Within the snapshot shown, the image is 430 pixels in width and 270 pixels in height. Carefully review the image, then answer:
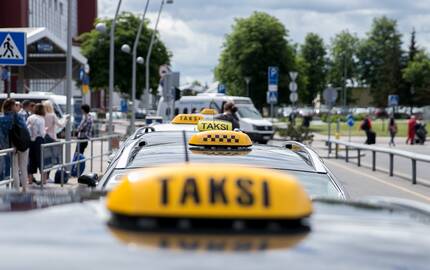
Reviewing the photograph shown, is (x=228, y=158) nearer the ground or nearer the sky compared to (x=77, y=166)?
nearer the sky

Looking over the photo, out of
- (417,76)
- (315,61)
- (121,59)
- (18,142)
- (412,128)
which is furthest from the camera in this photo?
(315,61)

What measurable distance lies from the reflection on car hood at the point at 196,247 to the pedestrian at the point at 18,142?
10370 millimetres

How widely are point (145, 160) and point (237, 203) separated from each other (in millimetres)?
3674

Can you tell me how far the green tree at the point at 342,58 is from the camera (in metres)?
147

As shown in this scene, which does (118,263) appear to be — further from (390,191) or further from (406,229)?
(390,191)

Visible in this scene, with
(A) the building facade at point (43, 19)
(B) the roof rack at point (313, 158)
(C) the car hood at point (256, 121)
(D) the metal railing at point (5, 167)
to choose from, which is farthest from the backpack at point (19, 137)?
(A) the building facade at point (43, 19)

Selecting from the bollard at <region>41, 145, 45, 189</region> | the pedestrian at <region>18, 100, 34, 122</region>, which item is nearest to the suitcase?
the pedestrian at <region>18, 100, 34, 122</region>

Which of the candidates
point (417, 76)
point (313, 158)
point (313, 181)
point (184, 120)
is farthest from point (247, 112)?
point (417, 76)

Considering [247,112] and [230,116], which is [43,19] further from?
[230,116]

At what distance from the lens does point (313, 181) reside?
5.40 m

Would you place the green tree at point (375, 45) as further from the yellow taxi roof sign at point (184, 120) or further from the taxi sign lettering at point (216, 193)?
the taxi sign lettering at point (216, 193)

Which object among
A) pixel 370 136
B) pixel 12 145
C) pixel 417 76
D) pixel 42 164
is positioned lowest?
pixel 370 136

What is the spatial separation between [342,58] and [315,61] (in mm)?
6144

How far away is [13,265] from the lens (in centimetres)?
191
